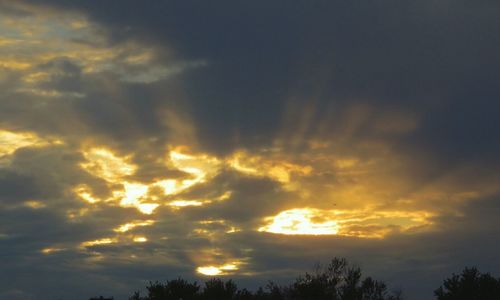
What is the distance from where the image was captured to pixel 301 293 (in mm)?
92562

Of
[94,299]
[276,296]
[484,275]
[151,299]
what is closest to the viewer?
[151,299]

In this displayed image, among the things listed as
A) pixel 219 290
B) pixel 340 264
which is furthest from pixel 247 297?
pixel 340 264

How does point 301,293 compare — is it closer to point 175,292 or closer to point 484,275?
point 175,292

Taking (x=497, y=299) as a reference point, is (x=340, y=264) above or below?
above

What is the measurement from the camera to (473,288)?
95.9m

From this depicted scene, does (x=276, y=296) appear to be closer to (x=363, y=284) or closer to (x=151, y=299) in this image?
(x=363, y=284)

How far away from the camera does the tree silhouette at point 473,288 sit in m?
94.9

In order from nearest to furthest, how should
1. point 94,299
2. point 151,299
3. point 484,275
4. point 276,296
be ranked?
point 151,299
point 484,275
point 276,296
point 94,299

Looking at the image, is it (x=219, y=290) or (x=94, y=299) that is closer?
(x=219, y=290)

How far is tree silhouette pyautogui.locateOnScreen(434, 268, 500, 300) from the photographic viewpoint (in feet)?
311

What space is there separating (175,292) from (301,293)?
1733cm

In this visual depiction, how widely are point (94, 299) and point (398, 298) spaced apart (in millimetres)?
53943

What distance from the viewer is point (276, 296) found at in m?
108

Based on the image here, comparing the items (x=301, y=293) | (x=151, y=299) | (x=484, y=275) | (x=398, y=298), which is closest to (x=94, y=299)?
(x=151, y=299)
